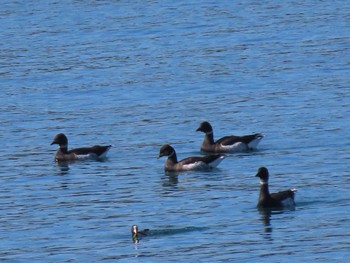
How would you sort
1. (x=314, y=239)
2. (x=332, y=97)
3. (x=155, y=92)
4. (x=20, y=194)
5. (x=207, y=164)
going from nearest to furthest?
A: (x=314, y=239), (x=20, y=194), (x=207, y=164), (x=332, y=97), (x=155, y=92)

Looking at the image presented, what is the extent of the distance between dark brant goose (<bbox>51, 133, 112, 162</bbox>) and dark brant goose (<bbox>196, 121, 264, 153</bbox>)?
2555mm

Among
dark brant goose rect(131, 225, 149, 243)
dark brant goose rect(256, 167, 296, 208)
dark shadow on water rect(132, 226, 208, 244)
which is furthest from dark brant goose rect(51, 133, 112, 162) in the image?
dark brant goose rect(131, 225, 149, 243)

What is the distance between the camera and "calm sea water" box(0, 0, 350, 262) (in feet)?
83.8

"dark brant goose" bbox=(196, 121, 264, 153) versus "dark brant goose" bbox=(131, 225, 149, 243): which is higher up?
"dark brant goose" bbox=(196, 121, 264, 153)

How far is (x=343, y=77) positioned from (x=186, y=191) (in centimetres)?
1467

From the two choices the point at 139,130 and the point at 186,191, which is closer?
the point at 186,191

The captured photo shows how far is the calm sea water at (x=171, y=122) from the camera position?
25547 millimetres

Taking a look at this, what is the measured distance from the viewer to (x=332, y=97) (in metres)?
40.6

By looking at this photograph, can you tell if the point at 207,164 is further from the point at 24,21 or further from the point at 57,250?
the point at 24,21

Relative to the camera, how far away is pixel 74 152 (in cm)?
3519

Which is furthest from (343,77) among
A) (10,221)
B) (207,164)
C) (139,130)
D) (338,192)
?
(10,221)

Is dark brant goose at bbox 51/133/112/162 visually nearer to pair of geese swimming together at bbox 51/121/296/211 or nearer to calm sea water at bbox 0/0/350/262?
pair of geese swimming together at bbox 51/121/296/211

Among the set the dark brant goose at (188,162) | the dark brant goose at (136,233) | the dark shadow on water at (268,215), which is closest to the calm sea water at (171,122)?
the dark shadow on water at (268,215)

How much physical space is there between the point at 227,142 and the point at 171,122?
392cm
